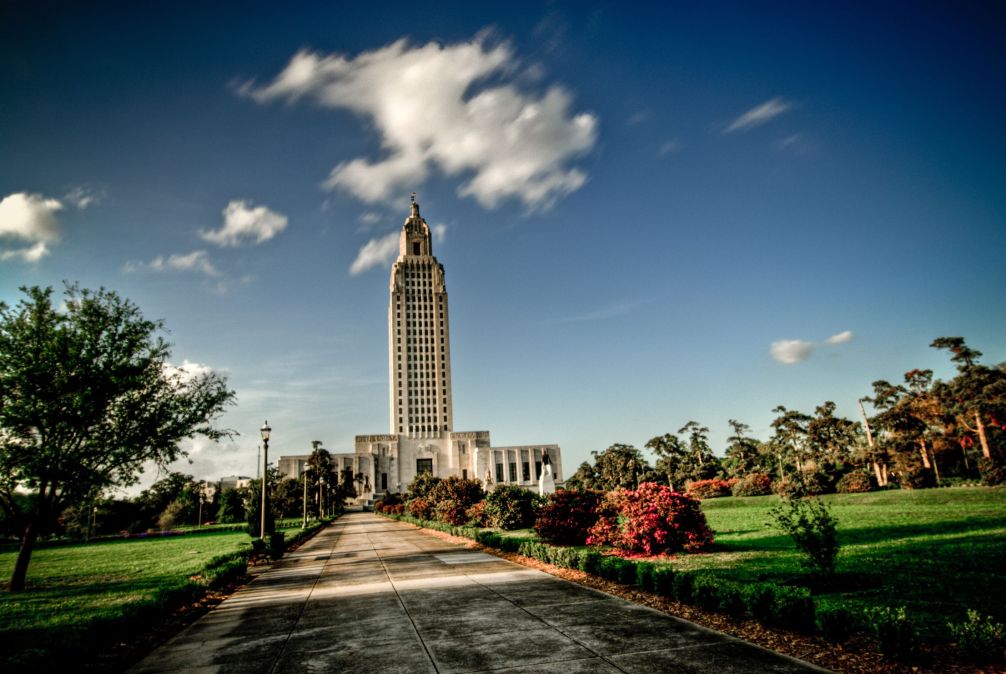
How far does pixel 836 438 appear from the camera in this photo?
5694cm

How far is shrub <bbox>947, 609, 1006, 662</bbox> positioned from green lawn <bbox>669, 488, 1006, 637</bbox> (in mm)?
1044

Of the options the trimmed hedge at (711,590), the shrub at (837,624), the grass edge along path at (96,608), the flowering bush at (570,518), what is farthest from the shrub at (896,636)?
the flowering bush at (570,518)

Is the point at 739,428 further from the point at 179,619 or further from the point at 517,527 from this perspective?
the point at 179,619

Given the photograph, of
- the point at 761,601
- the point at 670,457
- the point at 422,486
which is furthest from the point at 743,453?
the point at 761,601

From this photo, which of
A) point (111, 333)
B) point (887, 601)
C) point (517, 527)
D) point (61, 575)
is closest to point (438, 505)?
point (517, 527)

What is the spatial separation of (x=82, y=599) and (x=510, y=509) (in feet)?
57.2

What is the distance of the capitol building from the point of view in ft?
400

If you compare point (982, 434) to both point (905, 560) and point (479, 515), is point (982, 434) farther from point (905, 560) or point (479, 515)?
point (479, 515)

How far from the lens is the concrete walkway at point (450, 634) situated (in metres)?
7.45

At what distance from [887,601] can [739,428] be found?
74631mm

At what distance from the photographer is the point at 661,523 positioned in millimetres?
15805

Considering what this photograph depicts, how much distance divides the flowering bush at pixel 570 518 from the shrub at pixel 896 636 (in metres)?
13.3

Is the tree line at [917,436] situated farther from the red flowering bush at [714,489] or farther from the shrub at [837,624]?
the shrub at [837,624]

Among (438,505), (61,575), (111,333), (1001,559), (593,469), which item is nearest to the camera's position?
(1001,559)
